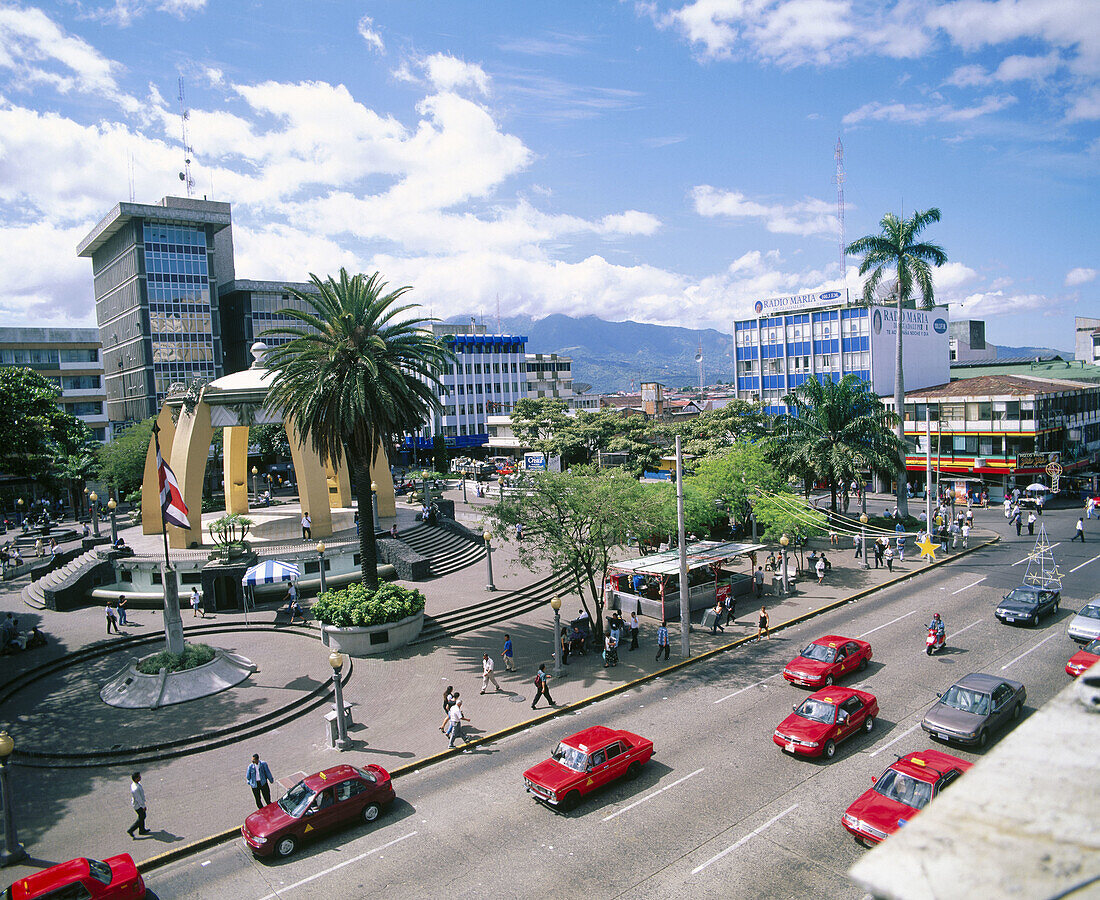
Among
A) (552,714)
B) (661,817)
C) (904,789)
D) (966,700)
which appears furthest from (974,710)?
(552,714)

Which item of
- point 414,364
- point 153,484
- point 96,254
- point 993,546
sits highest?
point 96,254

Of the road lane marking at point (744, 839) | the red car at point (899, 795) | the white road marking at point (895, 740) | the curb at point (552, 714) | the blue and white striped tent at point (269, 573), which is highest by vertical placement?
the blue and white striped tent at point (269, 573)

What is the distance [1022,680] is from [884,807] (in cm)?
1134

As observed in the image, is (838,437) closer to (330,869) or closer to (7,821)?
(330,869)

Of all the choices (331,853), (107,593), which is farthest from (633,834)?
(107,593)

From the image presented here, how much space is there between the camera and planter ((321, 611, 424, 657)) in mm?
27750

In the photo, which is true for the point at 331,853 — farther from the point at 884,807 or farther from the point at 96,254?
the point at 96,254

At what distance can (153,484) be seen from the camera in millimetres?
40844

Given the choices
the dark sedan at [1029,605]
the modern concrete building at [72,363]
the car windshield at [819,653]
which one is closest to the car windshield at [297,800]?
the car windshield at [819,653]

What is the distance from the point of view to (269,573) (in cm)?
3042

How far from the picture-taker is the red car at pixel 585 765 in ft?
54.3

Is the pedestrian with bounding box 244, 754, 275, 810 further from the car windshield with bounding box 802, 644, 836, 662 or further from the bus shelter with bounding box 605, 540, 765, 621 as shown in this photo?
the bus shelter with bounding box 605, 540, 765, 621

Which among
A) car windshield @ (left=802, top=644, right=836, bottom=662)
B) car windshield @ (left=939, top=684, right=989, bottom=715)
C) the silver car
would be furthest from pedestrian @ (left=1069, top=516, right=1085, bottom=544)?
car windshield @ (left=939, top=684, right=989, bottom=715)

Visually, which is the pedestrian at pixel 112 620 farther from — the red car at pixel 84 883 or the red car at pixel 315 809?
the red car at pixel 315 809
